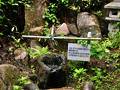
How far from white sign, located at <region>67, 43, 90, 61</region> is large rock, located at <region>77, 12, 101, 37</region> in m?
1.53

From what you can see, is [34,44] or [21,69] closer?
[21,69]

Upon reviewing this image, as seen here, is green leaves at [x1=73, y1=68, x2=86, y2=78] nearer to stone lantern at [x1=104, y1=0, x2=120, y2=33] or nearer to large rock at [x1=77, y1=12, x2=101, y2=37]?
large rock at [x1=77, y1=12, x2=101, y2=37]

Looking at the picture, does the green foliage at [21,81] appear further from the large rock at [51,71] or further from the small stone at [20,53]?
the small stone at [20,53]

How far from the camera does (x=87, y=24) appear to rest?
10.3 meters

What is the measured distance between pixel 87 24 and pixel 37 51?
1.85 metres

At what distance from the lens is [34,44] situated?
9914 millimetres

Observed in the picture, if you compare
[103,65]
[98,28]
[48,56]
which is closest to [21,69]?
[48,56]

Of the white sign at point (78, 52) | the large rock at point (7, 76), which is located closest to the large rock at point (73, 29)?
the white sign at point (78, 52)

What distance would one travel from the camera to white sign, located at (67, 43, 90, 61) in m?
8.73

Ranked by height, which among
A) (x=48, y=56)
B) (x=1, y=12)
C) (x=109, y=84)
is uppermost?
(x=1, y=12)

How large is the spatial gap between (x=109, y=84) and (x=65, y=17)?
325 centimetres

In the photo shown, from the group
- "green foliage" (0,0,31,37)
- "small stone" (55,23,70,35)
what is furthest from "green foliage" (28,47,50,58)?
"green foliage" (0,0,31,37)

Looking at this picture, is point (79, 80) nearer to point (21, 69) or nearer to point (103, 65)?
point (103, 65)

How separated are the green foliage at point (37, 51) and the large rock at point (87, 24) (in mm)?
1453
